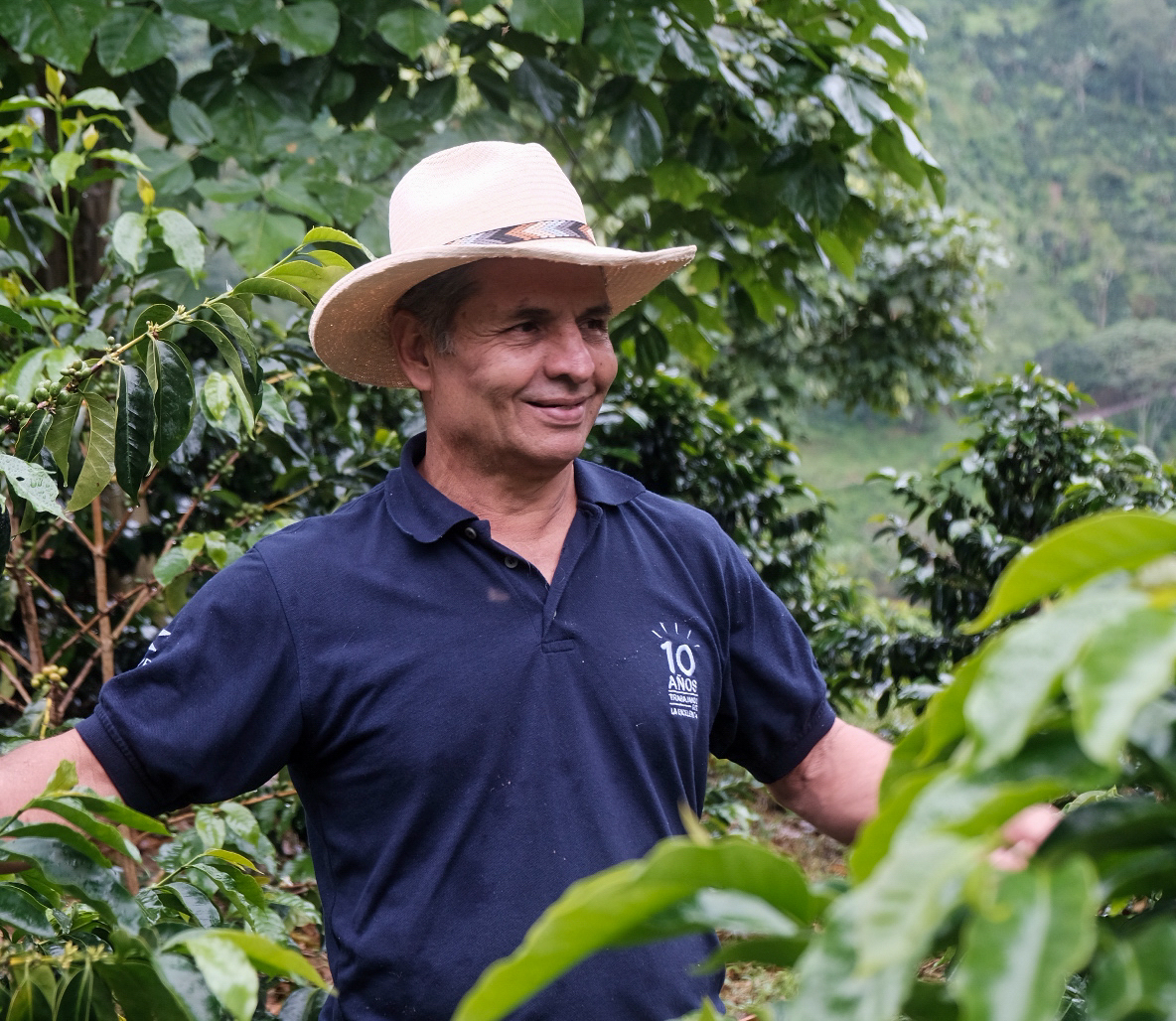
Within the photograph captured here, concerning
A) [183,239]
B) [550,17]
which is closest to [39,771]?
[183,239]

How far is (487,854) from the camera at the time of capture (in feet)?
5.25

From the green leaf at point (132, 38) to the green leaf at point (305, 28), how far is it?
238mm

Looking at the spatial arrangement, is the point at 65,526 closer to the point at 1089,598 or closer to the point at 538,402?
the point at 538,402

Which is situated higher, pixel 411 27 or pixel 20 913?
pixel 411 27

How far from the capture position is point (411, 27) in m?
3.02

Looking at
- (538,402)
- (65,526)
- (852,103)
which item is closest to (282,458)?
(65,526)

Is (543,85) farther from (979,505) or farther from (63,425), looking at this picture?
(979,505)

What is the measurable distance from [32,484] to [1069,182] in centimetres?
3801

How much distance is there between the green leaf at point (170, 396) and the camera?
1.57 m

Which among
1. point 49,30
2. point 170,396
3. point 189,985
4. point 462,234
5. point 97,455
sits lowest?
point 189,985

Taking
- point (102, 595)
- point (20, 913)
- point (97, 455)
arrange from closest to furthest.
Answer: point (20, 913), point (97, 455), point (102, 595)

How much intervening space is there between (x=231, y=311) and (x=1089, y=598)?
136 cm

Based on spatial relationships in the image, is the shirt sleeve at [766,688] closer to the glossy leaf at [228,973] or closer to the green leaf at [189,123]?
the glossy leaf at [228,973]

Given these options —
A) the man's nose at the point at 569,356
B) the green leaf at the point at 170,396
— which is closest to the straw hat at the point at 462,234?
the man's nose at the point at 569,356
